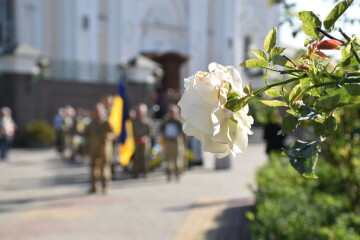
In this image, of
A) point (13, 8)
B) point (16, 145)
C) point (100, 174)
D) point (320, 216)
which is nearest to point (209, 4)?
point (13, 8)

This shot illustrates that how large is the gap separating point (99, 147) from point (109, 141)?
0.25 metres

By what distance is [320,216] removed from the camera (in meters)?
5.11

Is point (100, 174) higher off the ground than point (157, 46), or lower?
lower

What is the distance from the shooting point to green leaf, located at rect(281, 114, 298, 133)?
106 cm

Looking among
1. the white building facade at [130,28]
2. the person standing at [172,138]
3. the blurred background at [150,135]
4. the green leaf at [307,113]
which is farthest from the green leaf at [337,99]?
the white building facade at [130,28]

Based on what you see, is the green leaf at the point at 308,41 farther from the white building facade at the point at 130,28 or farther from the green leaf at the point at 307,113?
the white building facade at the point at 130,28

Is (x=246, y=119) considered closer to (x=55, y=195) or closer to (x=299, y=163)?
(x=299, y=163)

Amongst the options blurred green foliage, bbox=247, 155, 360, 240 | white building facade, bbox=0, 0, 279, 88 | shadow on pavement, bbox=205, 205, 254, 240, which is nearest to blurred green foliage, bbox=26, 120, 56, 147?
white building facade, bbox=0, 0, 279, 88

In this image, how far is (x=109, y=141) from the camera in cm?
1019

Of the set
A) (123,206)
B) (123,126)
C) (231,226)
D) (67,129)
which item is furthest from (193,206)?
(67,129)

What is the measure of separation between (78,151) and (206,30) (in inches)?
624

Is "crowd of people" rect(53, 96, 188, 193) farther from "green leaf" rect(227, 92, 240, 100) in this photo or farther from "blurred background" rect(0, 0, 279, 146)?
"green leaf" rect(227, 92, 240, 100)

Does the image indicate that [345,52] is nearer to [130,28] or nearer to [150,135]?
[150,135]

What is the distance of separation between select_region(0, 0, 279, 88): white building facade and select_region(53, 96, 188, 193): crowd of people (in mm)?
4900
